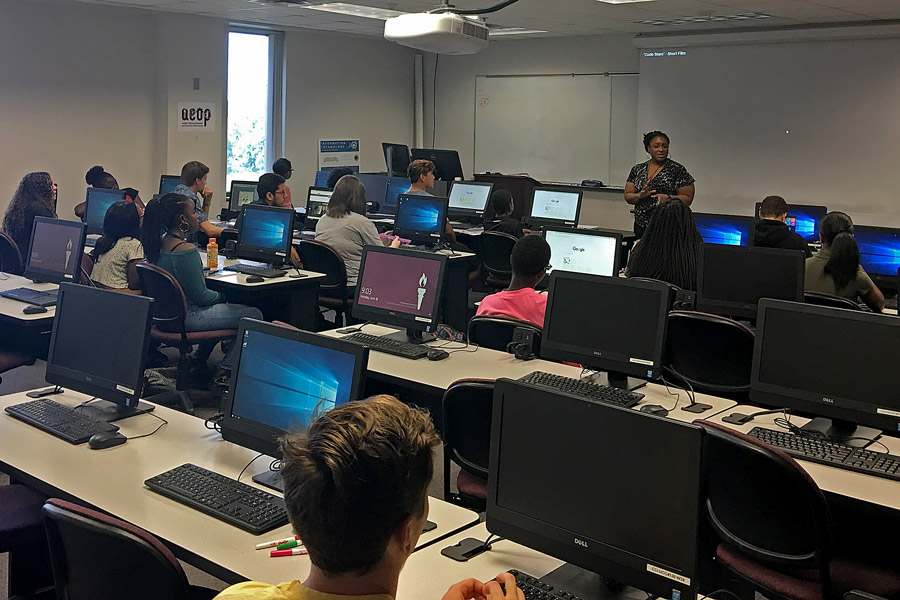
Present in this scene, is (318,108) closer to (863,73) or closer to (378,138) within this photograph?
(378,138)

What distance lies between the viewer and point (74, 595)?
1.98 meters

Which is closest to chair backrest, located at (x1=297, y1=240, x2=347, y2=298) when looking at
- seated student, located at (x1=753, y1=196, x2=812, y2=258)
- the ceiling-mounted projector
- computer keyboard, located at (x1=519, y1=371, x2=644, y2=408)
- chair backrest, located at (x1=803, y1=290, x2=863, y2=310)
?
the ceiling-mounted projector

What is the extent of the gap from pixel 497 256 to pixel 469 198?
1591 mm

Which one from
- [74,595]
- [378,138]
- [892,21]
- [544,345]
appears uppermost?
[892,21]

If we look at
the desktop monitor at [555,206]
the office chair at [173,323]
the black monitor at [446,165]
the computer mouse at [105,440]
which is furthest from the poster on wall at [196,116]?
the computer mouse at [105,440]

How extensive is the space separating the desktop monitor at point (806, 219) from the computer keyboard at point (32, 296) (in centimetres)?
548

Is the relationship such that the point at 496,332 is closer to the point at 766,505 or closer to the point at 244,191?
the point at 766,505

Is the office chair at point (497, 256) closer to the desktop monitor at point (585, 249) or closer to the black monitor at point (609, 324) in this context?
the desktop monitor at point (585, 249)

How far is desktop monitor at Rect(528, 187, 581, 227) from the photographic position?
8031 millimetres

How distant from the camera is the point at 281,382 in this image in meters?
2.49

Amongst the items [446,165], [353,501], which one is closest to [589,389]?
[353,501]

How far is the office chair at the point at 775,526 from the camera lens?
228cm

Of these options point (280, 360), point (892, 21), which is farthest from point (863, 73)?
point (280, 360)

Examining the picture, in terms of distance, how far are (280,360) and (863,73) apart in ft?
26.4
